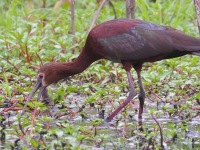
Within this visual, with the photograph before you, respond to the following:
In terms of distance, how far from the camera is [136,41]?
7512mm

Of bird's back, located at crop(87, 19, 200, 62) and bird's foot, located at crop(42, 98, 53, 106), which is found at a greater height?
bird's back, located at crop(87, 19, 200, 62)

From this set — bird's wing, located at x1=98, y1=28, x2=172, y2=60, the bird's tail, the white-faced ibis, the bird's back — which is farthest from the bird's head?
the bird's tail

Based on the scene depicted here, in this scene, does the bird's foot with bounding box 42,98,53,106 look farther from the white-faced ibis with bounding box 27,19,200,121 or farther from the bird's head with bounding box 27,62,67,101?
the bird's head with bounding box 27,62,67,101

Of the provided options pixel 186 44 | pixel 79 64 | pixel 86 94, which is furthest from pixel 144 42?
pixel 86 94

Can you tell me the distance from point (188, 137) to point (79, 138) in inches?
44.1

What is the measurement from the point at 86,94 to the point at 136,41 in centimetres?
97

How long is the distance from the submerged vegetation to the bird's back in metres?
0.43

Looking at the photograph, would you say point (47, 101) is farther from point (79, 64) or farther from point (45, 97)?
point (79, 64)

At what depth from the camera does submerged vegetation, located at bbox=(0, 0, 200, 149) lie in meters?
6.19

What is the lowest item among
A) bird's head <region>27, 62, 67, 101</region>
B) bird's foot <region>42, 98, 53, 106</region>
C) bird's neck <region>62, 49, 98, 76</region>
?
bird's foot <region>42, 98, 53, 106</region>

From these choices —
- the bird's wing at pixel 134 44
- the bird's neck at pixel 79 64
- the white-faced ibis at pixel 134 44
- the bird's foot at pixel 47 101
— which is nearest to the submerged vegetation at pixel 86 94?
the bird's foot at pixel 47 101

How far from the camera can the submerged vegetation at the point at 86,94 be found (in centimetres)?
619

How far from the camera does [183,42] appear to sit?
733 centimetres

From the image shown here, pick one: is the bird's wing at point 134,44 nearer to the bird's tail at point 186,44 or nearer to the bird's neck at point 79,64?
the bird's tail at point 186,44
